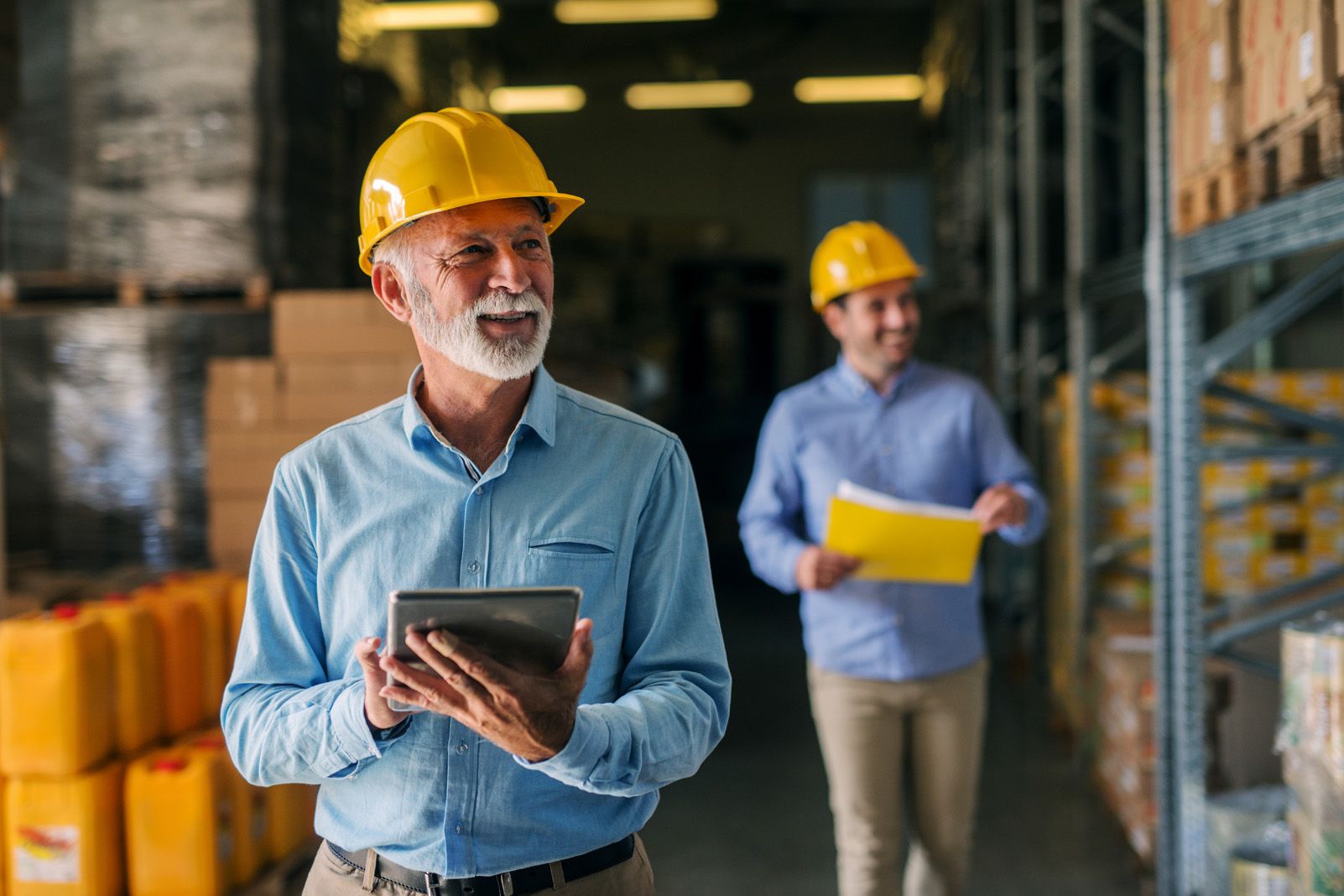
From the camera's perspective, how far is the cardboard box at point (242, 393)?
201 inches

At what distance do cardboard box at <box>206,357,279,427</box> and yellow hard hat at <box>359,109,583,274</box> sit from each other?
11.2 feet

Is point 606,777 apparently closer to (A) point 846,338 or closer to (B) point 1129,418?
(A) point 846,338

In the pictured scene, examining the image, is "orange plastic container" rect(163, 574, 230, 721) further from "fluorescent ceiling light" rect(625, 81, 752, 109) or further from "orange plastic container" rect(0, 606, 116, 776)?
"fluorescent ceiling light" rect(625, 81, 752, 109)

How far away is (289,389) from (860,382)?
8.83 ft

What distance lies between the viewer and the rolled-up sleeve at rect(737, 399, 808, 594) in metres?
3.57

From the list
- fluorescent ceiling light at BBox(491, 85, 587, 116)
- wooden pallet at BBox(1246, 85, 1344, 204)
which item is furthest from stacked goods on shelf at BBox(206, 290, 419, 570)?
fluorescent ceiling light at BBox(491, 85, 587, 116)

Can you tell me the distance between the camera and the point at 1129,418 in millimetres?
5836

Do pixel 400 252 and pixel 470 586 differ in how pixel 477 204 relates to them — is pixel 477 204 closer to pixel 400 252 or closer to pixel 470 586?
pixel 400 252

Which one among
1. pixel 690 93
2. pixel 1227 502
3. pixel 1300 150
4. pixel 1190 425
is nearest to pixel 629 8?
pixel 690 93

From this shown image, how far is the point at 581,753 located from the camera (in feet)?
5.11

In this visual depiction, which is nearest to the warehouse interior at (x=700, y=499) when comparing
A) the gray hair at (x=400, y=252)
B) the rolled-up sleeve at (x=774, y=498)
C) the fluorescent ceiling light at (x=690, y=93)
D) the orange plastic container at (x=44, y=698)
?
the orange plastic container at (x=44, y=698)

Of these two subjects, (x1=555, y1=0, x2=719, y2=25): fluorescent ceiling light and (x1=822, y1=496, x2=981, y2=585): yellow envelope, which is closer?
(x1=822, y1=496, x2=981, y2=585): yellow envelope

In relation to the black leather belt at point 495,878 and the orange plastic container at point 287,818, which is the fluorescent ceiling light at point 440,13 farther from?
the black leather belt at point 495,878

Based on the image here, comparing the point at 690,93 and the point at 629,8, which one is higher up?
the point at 690,93
